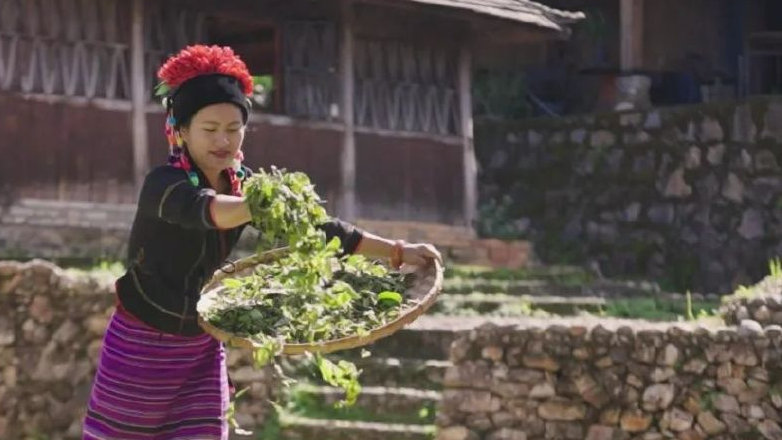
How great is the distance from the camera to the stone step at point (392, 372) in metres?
12.0

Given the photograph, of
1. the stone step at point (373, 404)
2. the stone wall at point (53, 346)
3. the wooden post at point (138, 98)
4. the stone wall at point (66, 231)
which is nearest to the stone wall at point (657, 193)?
the stone wall at point (66, 231)

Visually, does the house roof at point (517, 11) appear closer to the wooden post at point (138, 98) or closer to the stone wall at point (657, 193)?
the stone wall at point (657, 193)

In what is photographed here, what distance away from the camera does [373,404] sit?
37.9 feet

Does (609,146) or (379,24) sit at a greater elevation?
(379,24)

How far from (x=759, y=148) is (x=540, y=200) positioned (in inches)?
92.6

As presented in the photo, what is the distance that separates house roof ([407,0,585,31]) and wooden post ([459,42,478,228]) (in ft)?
3.34

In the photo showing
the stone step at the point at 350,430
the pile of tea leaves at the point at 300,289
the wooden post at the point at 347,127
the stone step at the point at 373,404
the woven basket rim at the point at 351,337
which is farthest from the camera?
the wooden post at the point at 347,127

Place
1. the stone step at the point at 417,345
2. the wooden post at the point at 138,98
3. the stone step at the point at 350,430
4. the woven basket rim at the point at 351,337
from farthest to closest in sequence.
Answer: the wooden post at the point at 138,98, the stone step at the point at 417,345, the stone step at the point at 350,430, the woven basket rim at the point at 351,337

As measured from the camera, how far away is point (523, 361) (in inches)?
432

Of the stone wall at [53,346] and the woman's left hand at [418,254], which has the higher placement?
the woman's left hand at [418,254]

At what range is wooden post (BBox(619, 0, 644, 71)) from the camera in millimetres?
20203

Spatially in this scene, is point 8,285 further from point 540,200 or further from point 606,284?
point 540,200

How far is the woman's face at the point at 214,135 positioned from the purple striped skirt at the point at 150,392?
0.62 metres

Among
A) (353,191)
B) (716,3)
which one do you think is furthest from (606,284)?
(716,3)
